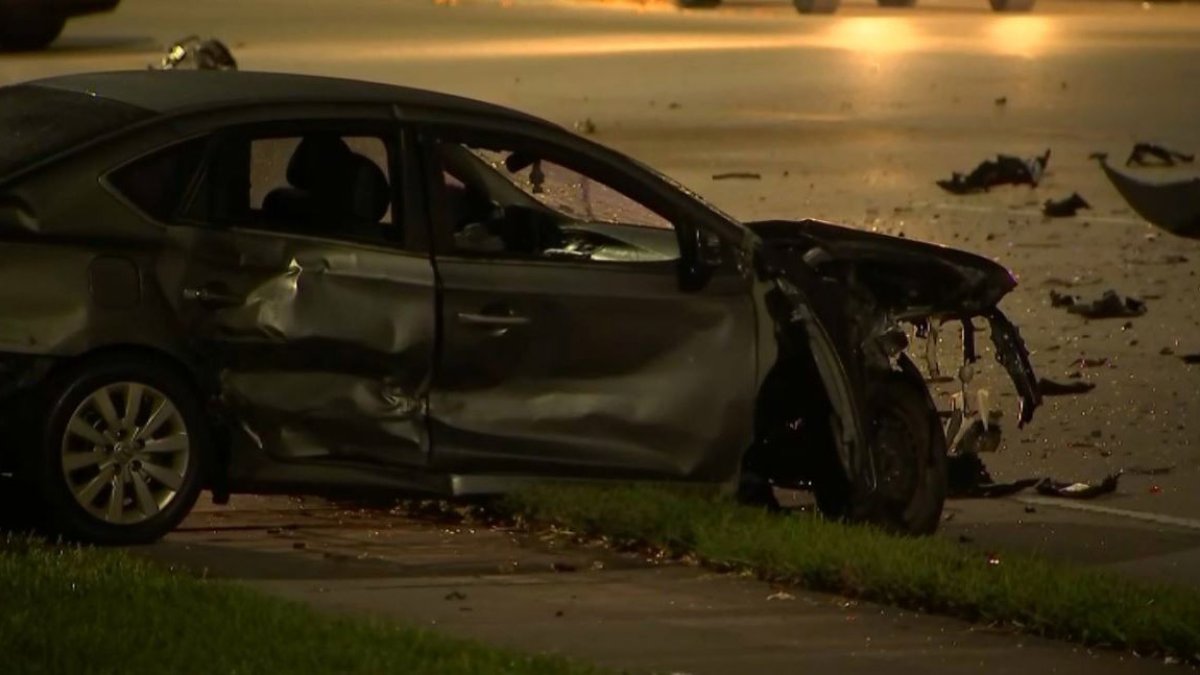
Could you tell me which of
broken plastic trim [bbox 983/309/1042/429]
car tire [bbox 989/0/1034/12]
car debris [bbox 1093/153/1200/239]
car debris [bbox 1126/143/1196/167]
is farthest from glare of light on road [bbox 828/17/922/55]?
broken plastic trim [bbox 983/309/1042/429]

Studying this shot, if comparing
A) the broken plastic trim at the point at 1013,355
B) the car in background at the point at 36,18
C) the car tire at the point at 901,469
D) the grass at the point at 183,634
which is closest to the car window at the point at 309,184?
the grass at the point at 183,634

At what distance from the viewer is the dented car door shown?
8.18m

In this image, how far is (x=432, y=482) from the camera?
27.6 ft

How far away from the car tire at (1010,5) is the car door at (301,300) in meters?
32.8

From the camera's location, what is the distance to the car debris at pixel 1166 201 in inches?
641

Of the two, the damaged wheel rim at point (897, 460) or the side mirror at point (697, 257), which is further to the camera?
the damaged wheel rim at point (897, 460)

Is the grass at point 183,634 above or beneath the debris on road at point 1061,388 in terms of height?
above

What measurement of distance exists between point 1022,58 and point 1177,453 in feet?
65.5

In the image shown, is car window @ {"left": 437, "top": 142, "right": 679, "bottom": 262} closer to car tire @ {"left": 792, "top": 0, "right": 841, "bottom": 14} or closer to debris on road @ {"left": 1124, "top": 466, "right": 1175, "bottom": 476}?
debris on road @ {"left": 1124, "top": 466, "right": 1175, "bottom": 476}

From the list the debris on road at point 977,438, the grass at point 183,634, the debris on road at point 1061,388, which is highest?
the grass at point 183,634

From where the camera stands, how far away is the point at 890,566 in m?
7.91

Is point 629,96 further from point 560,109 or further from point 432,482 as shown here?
point 432,482

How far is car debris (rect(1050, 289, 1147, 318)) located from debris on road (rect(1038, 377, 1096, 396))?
1.79 m

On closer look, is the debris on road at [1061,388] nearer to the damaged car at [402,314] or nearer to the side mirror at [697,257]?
the damaged car at [402,314]
